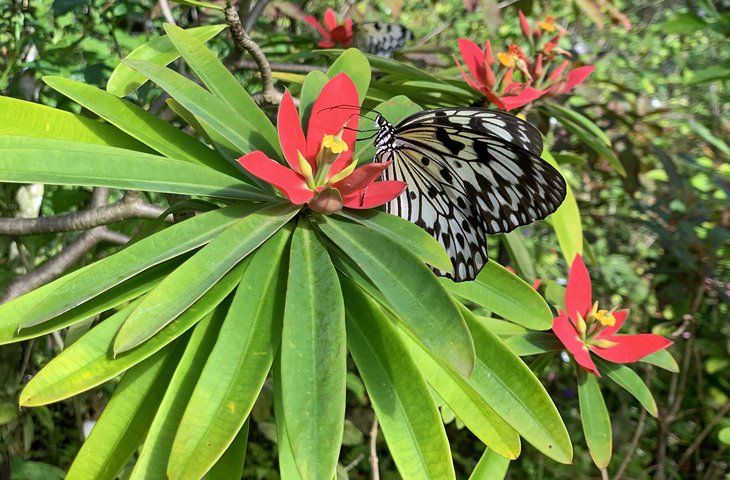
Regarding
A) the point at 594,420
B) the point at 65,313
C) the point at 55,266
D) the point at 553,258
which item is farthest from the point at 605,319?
the point at 553,258

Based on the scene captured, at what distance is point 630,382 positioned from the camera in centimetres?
110

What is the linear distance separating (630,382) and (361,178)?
0.66 meters

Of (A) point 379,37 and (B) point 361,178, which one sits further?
(A) point 379,37

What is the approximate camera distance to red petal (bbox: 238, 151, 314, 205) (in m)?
0.74

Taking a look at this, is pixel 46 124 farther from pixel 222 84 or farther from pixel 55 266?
pixel 55 266

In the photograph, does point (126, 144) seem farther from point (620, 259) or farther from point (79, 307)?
point (620, 259)

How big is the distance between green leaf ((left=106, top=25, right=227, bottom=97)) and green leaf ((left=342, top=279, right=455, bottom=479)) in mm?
527

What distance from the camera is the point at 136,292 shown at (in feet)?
2.53

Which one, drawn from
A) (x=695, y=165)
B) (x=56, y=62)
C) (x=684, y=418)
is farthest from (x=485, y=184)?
(x=684, y=418)

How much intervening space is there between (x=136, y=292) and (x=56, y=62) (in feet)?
3.53

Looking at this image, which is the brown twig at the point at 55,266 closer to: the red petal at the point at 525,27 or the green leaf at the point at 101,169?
the green leaf at the point at 101,169

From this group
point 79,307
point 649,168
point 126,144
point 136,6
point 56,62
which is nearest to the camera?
point 79,307

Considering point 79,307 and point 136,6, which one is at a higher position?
point 136,6

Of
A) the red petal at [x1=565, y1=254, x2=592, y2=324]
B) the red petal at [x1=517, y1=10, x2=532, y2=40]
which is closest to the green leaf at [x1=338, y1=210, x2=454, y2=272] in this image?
the red petal at [x1=565, y1=254, x2=592, y2=324]
